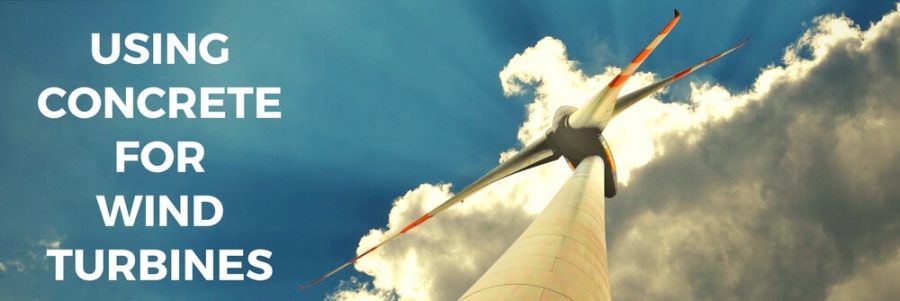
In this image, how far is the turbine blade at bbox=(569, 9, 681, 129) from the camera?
19.0 m

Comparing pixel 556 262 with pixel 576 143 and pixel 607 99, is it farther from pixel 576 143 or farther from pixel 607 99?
pixel 576 143

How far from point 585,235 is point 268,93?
38.2 metres

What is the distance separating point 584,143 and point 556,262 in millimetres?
20160

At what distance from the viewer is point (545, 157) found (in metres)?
32.8

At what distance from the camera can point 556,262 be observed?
9242 mm

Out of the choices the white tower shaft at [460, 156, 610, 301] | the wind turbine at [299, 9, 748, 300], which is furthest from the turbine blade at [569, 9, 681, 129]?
the white tower shaft at [460, 156, 610, 301]

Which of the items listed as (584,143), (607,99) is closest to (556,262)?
(607,99)

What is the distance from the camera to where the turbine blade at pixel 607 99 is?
19.0 metres

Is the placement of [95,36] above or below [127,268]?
above

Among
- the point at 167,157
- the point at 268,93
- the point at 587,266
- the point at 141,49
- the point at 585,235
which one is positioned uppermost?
the point at 141,49

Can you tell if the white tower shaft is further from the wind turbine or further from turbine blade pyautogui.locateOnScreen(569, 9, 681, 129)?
turbine blade pyautogui.locateOnScreen(569, 9, 681, 129)

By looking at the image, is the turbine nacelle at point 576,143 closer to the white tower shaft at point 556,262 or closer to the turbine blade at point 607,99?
the turbine blade at point 607,99

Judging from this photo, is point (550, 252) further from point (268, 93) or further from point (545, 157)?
point (268, 93)

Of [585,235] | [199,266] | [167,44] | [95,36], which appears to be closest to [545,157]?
[585,235]
